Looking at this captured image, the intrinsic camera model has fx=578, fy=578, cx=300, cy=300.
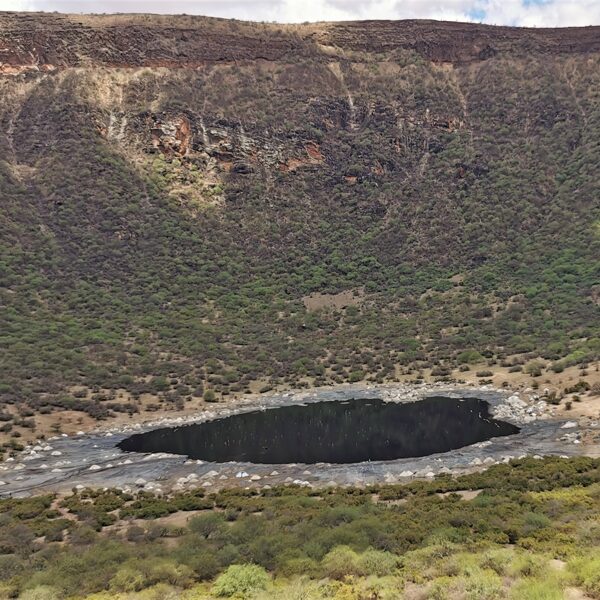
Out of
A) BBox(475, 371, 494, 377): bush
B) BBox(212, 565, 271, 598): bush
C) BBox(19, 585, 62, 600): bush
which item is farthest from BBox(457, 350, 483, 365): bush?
BBox(19, 585, 62, 600): bush

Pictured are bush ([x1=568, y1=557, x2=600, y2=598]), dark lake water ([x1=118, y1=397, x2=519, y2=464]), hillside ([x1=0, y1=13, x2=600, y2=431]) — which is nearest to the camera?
bush ([x1=568, y1=557, x2=600, y2=598])

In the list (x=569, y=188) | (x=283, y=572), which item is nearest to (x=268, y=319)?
(x=569, y=188)

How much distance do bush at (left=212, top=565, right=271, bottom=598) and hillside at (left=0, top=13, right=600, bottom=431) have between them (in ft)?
101

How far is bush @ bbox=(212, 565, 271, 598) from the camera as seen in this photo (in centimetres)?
1145

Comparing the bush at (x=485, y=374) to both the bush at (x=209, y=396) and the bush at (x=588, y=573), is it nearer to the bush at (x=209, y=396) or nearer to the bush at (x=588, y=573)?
the bush at (x=209, y=396)

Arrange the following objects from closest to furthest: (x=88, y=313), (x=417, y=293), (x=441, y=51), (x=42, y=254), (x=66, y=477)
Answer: (x=66, y=477) → (x=88, y=313) → (x=42, y=254) → (x=417, y=293) → (x=441, y=51)

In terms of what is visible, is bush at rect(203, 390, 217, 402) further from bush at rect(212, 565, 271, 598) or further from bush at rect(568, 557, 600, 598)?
bush at rect(568, 557, 600, 598)

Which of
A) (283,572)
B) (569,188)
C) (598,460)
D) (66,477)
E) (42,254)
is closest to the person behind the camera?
(283,572)

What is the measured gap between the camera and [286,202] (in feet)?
245

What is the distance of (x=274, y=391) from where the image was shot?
46.4 meters

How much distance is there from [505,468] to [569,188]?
5737cm

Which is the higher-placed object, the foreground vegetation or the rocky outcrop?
the rocky outcrop

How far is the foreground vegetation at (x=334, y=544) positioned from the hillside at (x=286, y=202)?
24.5m

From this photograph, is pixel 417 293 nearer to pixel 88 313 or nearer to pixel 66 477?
pixel 88 313
